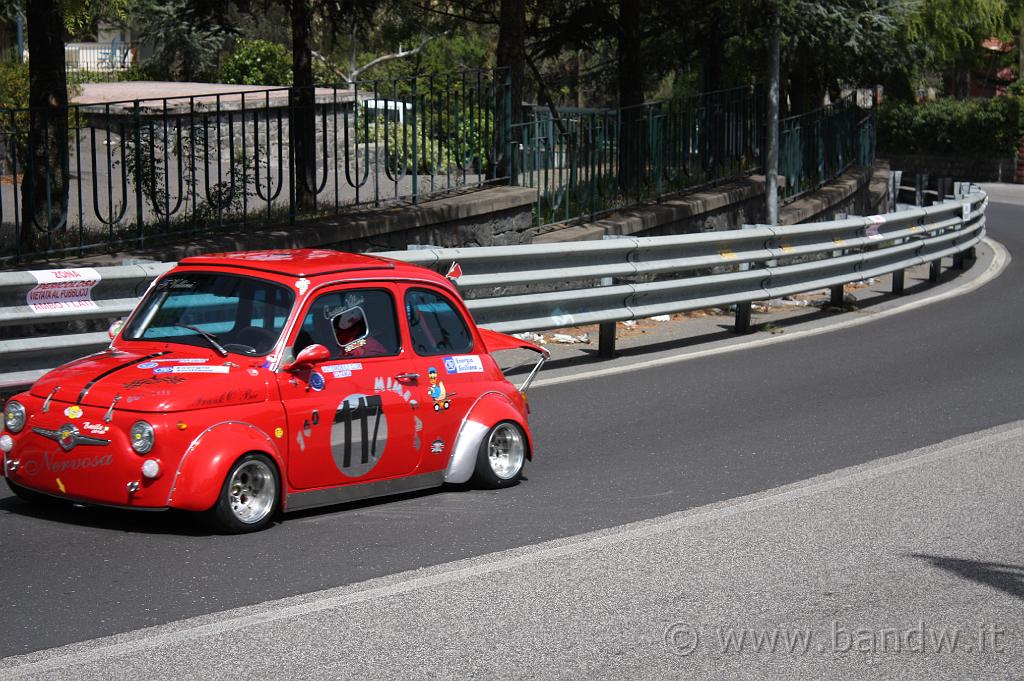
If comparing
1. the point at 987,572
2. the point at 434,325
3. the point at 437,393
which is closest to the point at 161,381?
the point at 437,393

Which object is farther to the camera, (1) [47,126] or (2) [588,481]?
(1) [47,126]

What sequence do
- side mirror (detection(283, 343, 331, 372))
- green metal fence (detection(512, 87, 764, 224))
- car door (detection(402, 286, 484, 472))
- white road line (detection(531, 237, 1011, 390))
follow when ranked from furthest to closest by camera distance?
green metal fence (detection(512, 87, 764, 224)), white road line (detection(531, 237, 1011, 390)), car door (detection(402, 286, 484, 472)), side mirror (detection(283, 343, 331, 372))

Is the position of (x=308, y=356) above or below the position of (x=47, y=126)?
below

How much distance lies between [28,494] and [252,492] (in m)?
1.17

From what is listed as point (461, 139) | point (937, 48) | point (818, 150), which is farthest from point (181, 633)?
point (937, 48)

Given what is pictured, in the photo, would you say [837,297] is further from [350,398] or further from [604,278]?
[350,398]

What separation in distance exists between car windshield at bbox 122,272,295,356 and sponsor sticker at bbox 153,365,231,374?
26 centimetres

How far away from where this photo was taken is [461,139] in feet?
51.4

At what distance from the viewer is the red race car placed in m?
6.54

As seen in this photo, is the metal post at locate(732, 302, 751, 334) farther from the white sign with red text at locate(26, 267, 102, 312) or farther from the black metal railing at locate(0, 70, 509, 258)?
the white sign with red text at locate(26, 267, 102, 312)

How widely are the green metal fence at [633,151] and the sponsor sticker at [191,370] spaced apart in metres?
9.12

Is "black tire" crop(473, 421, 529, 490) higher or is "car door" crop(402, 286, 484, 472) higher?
"car door" crop(402, 286, 484, 472)

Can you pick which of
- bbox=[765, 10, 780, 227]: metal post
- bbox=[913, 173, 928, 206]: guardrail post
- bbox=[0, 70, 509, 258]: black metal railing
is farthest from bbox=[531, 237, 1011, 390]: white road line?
bbox=[913, 173, 928, 206]: guardrail post

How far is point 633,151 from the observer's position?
18.1 meters
